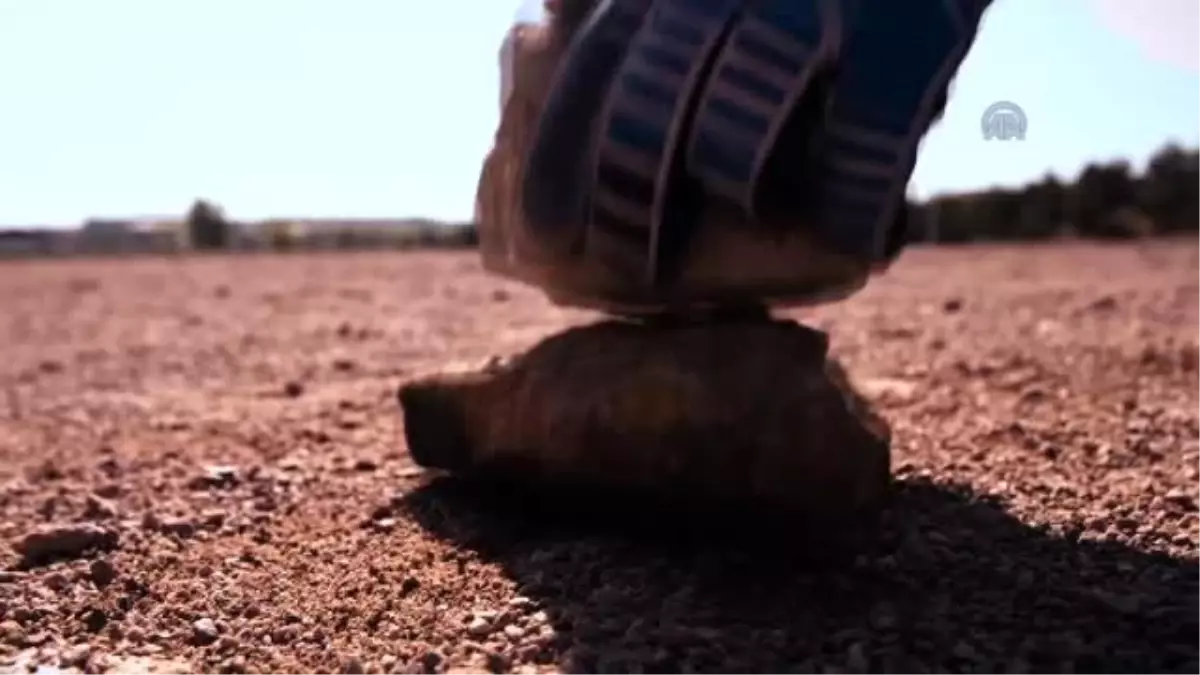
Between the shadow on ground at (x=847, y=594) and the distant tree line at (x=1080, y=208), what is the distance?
17.4 metres

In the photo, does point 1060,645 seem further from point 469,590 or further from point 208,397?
point 208,397

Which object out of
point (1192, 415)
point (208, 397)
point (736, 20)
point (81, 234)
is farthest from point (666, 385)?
point (81, 234)

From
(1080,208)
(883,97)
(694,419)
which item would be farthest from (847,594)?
(1080,208)

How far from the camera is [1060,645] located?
217 cm

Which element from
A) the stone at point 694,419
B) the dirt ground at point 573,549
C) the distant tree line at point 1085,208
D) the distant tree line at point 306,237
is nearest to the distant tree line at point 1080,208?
the distant tree line at point 1085,208

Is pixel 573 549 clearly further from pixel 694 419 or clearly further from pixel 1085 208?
pixel 1085 208

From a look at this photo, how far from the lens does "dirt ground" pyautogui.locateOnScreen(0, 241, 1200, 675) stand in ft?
7.37

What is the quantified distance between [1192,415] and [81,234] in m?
20.1

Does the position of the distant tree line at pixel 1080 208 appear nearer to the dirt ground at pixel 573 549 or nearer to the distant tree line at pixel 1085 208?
the distant tree line at pixel 1085 208

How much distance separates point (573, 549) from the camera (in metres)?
2.62

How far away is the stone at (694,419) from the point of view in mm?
2531

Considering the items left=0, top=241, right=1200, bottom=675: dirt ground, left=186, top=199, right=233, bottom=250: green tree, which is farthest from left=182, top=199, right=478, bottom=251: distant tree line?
left=0, top=241, right=1200, bottom=675: dirt ground

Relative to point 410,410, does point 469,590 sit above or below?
Answer: below

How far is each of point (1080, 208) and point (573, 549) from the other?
18.6 m
